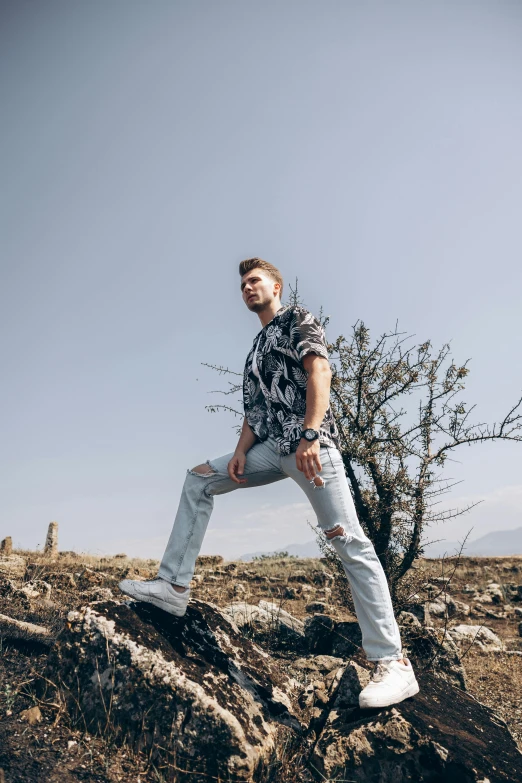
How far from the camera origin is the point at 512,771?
10.1 ft

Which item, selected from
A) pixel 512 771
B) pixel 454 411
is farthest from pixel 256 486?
pixel 454 411

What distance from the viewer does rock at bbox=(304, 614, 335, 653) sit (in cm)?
569

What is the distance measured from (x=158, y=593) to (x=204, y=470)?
0.90 meters

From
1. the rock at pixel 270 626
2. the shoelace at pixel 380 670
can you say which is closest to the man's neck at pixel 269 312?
the shoelace at pixel 380 670

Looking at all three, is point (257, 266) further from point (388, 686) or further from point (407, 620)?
point (407, 620)

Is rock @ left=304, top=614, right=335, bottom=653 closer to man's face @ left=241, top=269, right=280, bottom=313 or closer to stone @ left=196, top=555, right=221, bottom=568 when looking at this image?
man's face @ left=241, top=269, right=280, bottom=313

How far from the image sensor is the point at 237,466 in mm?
3691

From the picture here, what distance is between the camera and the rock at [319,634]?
5.69 metres

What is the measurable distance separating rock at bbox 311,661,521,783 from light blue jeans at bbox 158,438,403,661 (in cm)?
39

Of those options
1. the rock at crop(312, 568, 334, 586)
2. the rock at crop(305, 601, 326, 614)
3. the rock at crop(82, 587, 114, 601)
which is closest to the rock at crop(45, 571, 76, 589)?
the rock at crop(82, 587, 114, 601)

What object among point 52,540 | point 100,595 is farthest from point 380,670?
point 52,540

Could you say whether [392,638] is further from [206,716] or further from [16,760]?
[16,760]

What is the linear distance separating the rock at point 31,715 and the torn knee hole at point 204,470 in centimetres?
170

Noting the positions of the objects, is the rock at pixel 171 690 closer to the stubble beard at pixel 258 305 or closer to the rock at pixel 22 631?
the rock at pixel 22 631
